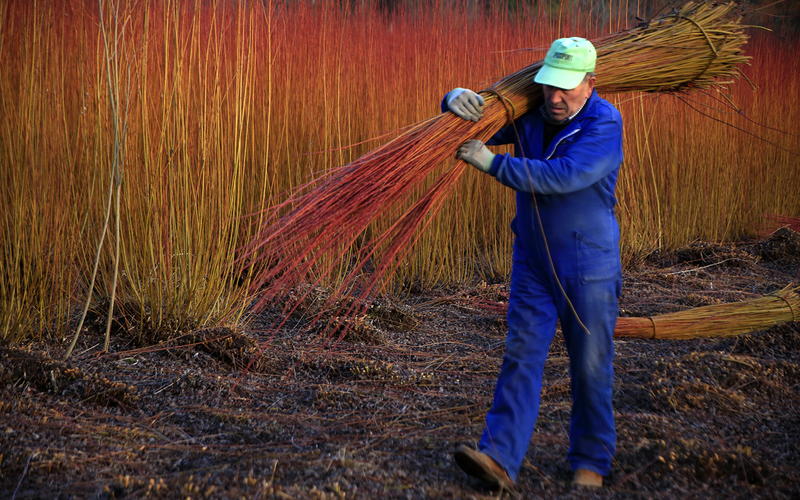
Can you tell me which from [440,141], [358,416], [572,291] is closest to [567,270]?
[572,291]

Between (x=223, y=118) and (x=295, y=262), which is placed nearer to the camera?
(x=295, y=262)

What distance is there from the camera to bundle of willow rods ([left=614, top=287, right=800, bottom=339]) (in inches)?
127

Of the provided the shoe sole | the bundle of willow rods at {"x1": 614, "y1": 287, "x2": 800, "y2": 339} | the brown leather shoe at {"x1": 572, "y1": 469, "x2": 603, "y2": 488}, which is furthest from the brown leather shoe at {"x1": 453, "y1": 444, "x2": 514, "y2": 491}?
the bundle of willow rods at {"x1": 614, "y1": 287, "x2": 800, "y2": 339}

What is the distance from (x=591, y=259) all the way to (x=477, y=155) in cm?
40

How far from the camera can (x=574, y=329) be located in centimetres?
166

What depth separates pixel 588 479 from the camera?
167cm

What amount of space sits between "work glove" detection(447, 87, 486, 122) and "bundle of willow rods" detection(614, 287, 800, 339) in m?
1.89

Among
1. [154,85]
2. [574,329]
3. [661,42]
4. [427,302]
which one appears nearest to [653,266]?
[427,302]

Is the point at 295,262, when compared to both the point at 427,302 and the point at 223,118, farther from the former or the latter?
the point at 427,302

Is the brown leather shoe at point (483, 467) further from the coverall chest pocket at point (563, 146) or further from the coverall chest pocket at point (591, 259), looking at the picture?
the coverall chest pocket at point (563, 146)

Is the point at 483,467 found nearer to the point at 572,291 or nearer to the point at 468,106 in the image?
the point at 572,291

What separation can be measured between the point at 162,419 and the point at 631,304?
2817 millimetres

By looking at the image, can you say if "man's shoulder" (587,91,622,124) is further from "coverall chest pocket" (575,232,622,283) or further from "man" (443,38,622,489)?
"coverall chest pocket" (575,232,622,283)

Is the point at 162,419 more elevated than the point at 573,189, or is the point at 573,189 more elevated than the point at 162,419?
the point at 573,189
